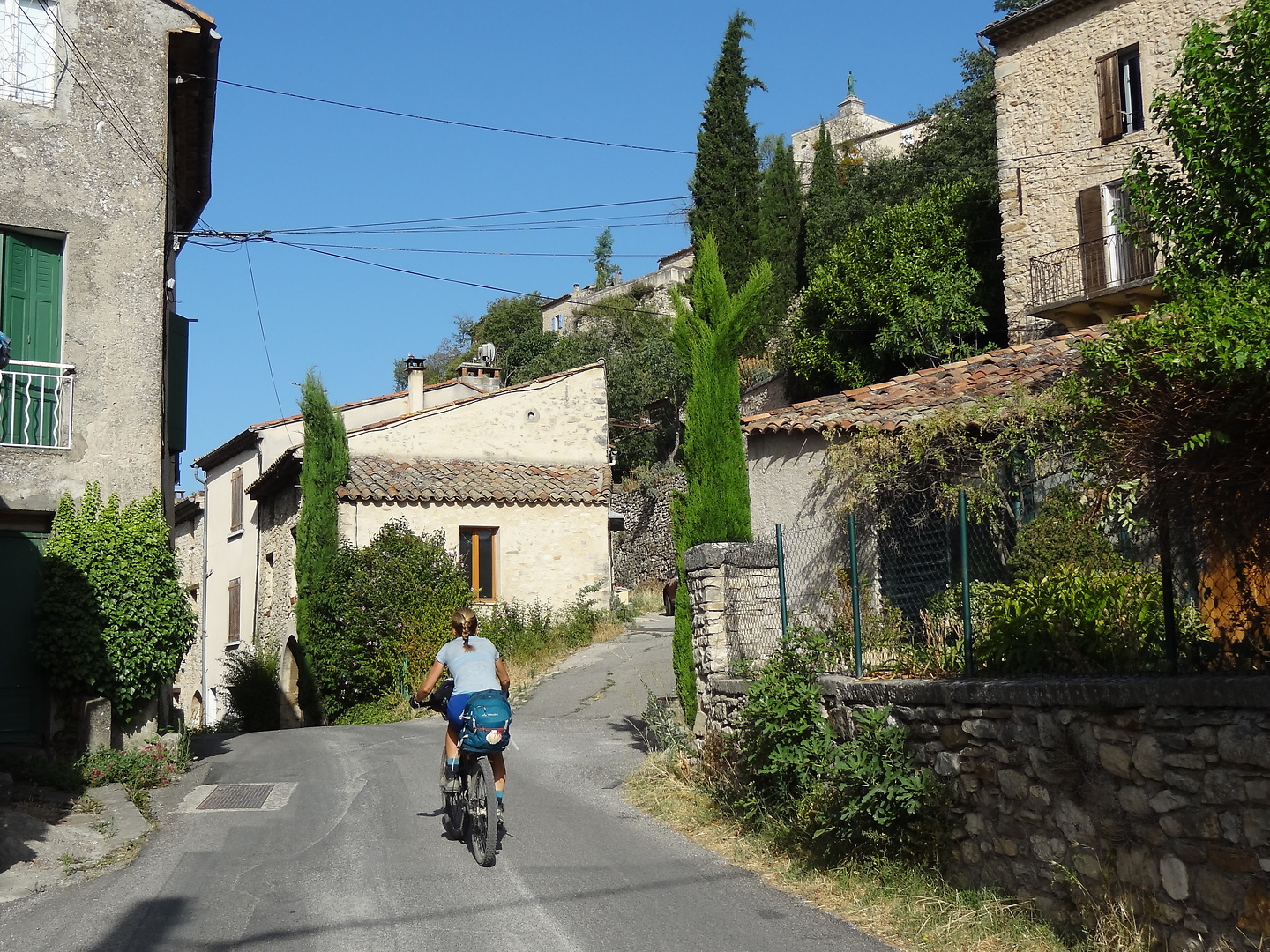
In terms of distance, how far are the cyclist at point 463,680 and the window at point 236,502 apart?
74.9ft

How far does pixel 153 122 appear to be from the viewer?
39.7 ft

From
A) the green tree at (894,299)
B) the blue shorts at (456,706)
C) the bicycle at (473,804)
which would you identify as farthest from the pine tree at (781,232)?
the blue shorts at (456,706)

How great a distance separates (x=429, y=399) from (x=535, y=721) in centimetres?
1664

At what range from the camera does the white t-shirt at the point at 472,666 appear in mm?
8156

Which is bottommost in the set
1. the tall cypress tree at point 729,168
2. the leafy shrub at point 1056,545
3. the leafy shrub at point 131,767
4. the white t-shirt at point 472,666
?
the leafy shrub at point 131,767

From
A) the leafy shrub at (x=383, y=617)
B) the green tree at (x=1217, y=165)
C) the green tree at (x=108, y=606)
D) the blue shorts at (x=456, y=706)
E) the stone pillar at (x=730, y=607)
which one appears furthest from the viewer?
the leafy shrub at (x=383, y=617)

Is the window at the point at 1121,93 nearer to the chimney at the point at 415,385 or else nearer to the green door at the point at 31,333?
the chimney at the point at 415,385

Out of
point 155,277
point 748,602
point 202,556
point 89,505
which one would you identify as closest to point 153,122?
point 155,277

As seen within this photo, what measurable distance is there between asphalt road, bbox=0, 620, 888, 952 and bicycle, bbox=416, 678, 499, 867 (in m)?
0.13

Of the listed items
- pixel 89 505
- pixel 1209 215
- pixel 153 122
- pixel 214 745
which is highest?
pixel 153 122

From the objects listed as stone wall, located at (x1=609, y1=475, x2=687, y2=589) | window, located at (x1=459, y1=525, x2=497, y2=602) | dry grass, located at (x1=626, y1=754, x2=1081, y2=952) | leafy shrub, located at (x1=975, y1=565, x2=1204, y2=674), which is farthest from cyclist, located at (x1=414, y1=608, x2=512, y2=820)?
stone wall, located at (x1=609, y1=475, x2=687, y2=589)

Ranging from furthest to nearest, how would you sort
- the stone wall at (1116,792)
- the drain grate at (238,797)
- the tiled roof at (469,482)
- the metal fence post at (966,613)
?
the tiled roof at (469,482)
the drain grate at (238,797)
the metal fence post at (966,613)
the stone wall at (1116,792)

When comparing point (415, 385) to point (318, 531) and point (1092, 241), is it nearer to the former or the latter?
point (318, 531)

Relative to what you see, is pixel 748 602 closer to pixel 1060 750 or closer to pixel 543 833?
pixel 543 833
